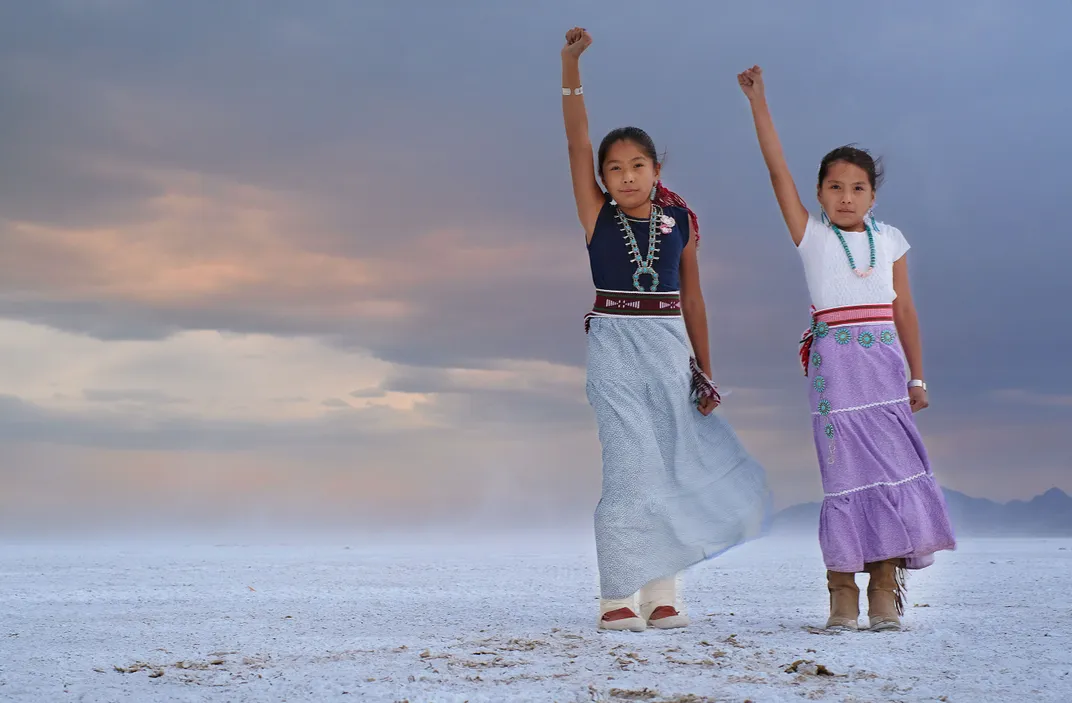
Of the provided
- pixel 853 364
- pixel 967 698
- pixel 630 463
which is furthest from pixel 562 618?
pixel 967 698

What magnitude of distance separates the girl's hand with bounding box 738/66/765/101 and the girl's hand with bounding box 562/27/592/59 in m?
0.71

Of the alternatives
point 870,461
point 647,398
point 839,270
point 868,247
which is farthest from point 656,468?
point 868,247

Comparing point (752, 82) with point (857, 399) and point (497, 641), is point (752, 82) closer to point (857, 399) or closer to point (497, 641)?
point (857, 399)

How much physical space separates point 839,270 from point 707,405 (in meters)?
0.82

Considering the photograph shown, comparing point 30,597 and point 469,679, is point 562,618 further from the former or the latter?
point 30,597

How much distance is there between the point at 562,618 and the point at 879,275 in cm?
206

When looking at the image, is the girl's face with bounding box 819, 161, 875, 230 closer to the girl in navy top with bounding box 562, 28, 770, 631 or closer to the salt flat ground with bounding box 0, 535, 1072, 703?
the girl in navy top with bounding box 562, 28, 770, 631

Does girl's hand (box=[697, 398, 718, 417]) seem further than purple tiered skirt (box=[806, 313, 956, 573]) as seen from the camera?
Yes

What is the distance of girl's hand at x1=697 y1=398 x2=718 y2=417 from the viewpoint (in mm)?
4641

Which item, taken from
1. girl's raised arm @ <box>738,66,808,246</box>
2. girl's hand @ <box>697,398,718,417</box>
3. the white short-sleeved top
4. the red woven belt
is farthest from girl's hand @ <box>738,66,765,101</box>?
girl's hand @ <box>697,398,718,417</box>

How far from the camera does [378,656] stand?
3768 mm

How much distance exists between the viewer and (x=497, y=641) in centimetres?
407

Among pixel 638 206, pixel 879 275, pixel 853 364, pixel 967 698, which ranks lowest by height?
pixel 967 698

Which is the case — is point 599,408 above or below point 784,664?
above
